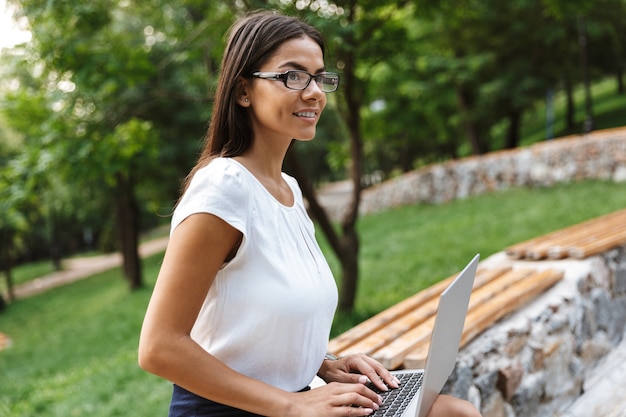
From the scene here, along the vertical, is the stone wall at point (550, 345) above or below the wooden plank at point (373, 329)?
below

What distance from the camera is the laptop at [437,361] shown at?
1.34 meters

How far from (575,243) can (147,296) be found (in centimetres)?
1043

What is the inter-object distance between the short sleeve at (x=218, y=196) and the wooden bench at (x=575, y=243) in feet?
10.0

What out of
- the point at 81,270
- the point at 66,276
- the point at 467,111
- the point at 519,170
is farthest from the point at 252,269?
the point at 81,270

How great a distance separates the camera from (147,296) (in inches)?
515

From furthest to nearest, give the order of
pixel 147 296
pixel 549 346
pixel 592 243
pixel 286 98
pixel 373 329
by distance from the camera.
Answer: pixel 147 296 < pixel 592 243 < pixel 549 346 < pixel 373 329 < pixel 286 98

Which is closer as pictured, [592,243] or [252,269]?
[252,269]

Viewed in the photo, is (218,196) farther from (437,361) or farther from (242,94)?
(437,361)

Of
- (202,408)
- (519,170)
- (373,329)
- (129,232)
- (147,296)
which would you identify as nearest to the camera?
(202,408)

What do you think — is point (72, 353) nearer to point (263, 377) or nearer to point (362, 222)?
point (362, 222)

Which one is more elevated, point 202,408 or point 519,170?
point 202,408

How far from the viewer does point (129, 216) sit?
14.9 metres

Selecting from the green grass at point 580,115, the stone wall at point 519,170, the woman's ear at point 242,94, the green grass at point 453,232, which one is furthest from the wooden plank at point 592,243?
the green grass at point 580,115

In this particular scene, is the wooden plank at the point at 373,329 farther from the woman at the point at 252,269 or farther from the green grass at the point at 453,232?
the green grass at the point at 453,232
